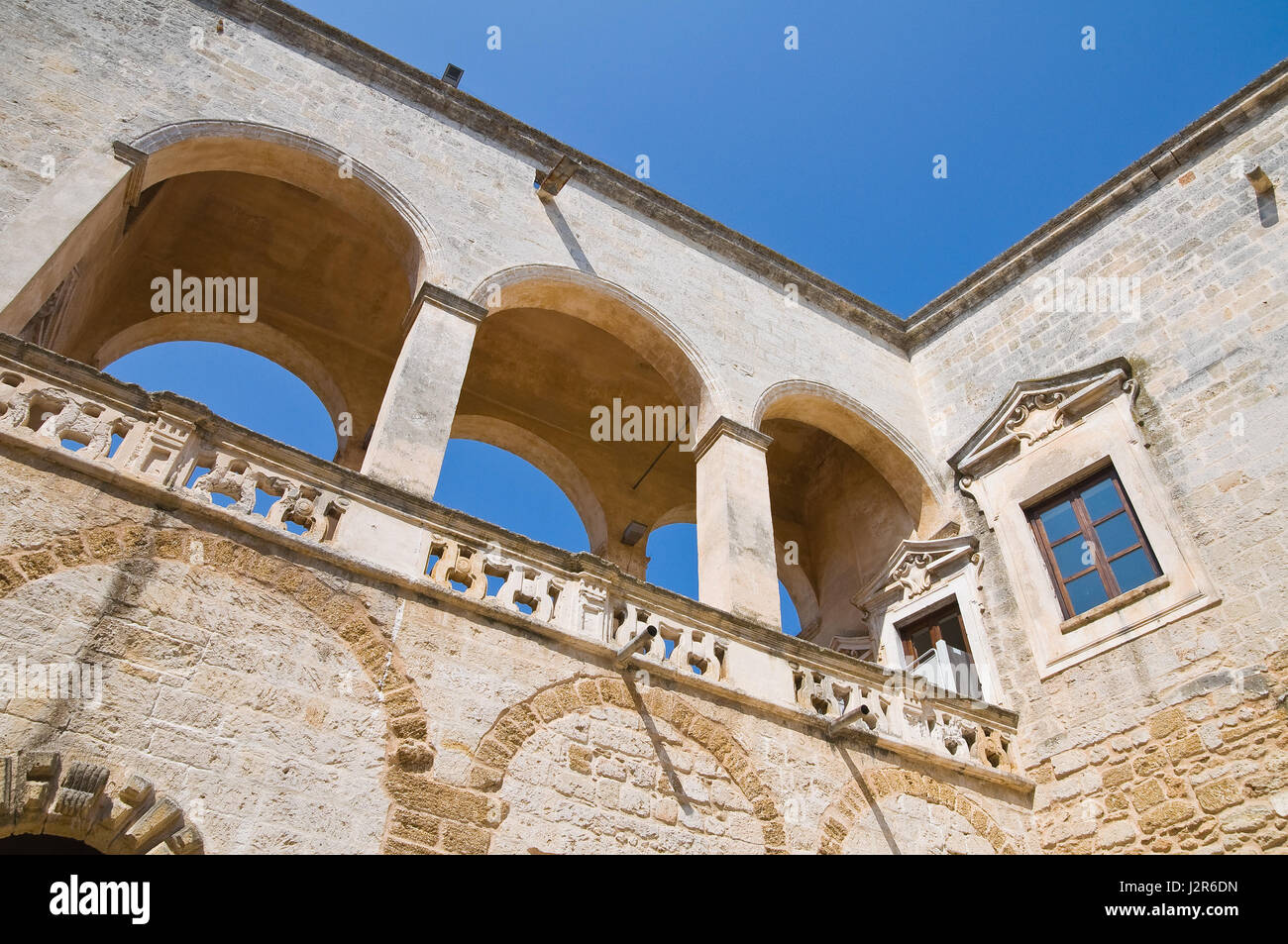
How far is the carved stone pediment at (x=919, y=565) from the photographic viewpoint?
8953 millimetres

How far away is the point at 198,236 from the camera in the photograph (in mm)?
10266

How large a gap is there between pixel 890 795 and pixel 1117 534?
2.99 m

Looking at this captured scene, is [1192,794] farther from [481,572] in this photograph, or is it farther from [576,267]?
[576,267]

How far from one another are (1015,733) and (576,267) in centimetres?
546

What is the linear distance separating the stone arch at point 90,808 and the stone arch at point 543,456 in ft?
23.6

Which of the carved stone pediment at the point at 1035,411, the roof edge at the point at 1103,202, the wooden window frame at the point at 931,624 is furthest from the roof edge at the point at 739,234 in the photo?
the wooden window frame at the point at 931,624

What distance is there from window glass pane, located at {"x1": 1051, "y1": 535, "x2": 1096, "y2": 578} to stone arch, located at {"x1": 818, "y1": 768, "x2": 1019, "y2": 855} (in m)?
2.19

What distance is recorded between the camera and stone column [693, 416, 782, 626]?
746 cm

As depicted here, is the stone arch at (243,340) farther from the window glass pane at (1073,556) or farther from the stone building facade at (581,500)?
the window glass pane at (1073,556)

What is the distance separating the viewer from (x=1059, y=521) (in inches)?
327
